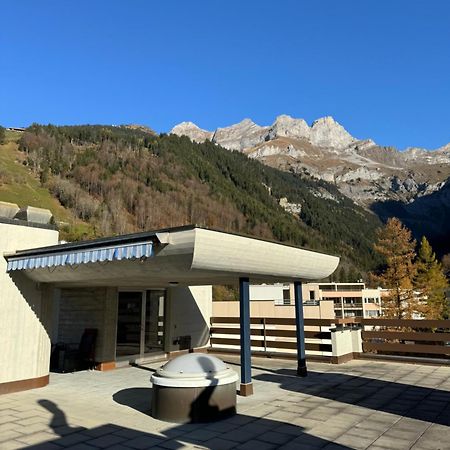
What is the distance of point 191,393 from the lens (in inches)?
262

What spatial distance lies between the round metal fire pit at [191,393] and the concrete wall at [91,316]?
542 cm

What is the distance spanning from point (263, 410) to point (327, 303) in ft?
63.5

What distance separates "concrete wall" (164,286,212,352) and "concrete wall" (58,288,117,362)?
8.02 ft

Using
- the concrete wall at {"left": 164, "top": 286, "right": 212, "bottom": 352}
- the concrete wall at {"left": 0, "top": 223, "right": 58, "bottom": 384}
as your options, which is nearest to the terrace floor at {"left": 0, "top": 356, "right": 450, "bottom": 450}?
the concrete wall at {"left": 0, "top": 223, "right": 58, "bottom": 384}

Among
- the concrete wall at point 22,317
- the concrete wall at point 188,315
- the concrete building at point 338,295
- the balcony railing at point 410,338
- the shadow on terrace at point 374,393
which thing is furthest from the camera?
the concrete building at point 338,295

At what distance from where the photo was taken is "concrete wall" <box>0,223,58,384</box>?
8.91m

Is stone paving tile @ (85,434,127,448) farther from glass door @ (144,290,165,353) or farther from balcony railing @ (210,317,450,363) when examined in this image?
balcony railing @ (210,317,450,363)

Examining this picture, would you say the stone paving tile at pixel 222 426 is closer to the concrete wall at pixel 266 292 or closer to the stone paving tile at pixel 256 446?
the stone paving tile at pixel 256 446

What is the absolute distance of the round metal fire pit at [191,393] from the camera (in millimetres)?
6648

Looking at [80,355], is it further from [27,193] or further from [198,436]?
[27,193]

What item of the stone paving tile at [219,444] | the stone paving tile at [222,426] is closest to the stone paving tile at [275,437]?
the stone paving tile at [219,444]

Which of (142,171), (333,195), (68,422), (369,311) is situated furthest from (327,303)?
(333,195)

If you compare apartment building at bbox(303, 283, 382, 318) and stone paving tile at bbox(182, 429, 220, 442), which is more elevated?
apartment building at bbox(303, 283, 382, 318)

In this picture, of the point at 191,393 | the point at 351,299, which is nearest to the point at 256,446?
the point at 191,393
